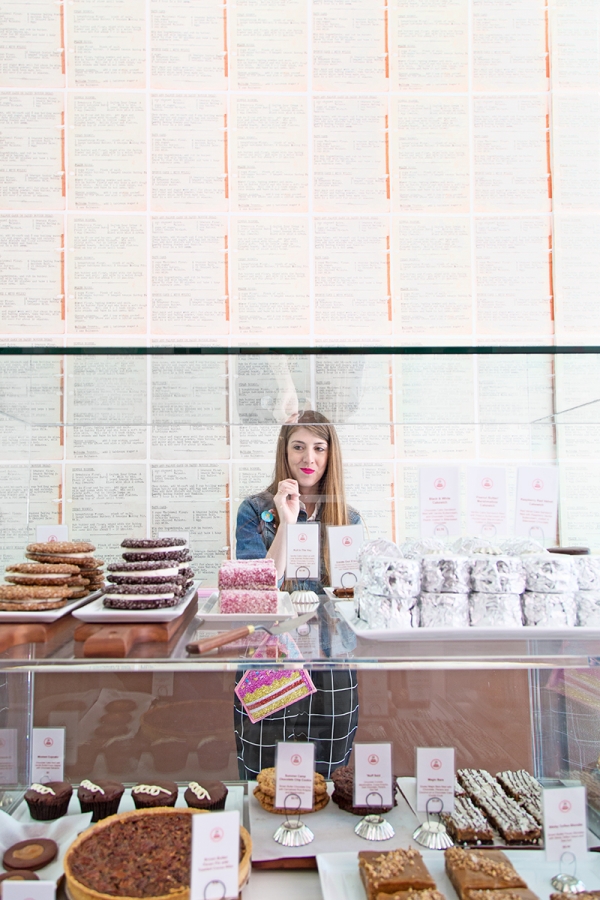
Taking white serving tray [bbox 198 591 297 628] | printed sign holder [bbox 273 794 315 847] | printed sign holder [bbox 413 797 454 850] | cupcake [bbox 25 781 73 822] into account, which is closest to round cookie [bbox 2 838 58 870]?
cupcake [bbox 25 781 73 822]

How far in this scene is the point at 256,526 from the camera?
233 centimetres

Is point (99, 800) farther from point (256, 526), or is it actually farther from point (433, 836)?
point (256, 526)

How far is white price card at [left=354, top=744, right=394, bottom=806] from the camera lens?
65.1 inches

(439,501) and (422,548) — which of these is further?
(439,501)

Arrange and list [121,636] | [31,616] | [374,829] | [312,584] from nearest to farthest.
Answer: [121,636], [31,616], [374,829], [312,584]

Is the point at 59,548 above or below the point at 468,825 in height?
above

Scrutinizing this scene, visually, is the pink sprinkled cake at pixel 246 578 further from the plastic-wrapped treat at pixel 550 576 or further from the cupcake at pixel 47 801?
the cupcake at pixel 47 801

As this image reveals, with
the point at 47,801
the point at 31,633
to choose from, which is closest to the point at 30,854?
the point at 47,801

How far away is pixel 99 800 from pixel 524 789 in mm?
1111

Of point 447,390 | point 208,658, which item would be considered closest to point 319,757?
point 208,658

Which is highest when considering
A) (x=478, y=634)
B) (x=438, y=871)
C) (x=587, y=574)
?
(x=587, y=574)

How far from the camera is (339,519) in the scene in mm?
1964

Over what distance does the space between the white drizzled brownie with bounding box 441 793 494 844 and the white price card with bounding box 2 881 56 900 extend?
911 mm
